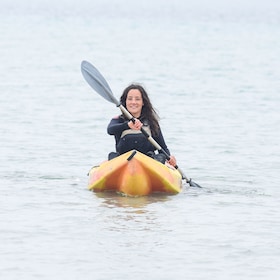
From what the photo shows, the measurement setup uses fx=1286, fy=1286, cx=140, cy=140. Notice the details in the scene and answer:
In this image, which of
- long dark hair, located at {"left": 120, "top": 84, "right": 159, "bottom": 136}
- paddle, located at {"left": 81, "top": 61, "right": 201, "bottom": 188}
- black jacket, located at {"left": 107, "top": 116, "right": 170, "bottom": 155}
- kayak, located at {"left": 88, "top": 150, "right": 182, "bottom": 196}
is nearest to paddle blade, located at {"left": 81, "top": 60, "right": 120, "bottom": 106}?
paddle, located at {"left": 81, "top": 61, "right": 201, "bottom": 188}

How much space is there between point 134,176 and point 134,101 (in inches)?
31.4

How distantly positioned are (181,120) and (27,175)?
7209 millimetres

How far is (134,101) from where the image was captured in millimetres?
12180

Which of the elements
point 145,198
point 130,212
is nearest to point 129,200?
point 145,198

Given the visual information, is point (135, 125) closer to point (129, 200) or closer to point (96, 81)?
point (129, 200)

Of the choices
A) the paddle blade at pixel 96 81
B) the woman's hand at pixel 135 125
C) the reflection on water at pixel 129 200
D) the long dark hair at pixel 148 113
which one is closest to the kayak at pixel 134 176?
the reflection on water at pixel 129 200

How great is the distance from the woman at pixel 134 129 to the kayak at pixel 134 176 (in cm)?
25

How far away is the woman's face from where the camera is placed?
1219cm

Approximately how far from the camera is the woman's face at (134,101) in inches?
480

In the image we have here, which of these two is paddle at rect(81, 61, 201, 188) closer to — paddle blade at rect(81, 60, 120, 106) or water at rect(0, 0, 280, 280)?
paddle blade at rect(81, 60, 120, 106)

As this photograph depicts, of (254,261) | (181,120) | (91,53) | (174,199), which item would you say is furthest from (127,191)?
(91,53)

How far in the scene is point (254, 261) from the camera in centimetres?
945

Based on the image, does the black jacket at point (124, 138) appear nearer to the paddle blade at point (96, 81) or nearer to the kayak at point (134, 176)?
the kayak at point (134, 176)

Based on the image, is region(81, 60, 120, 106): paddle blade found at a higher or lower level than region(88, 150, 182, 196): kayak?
higher
